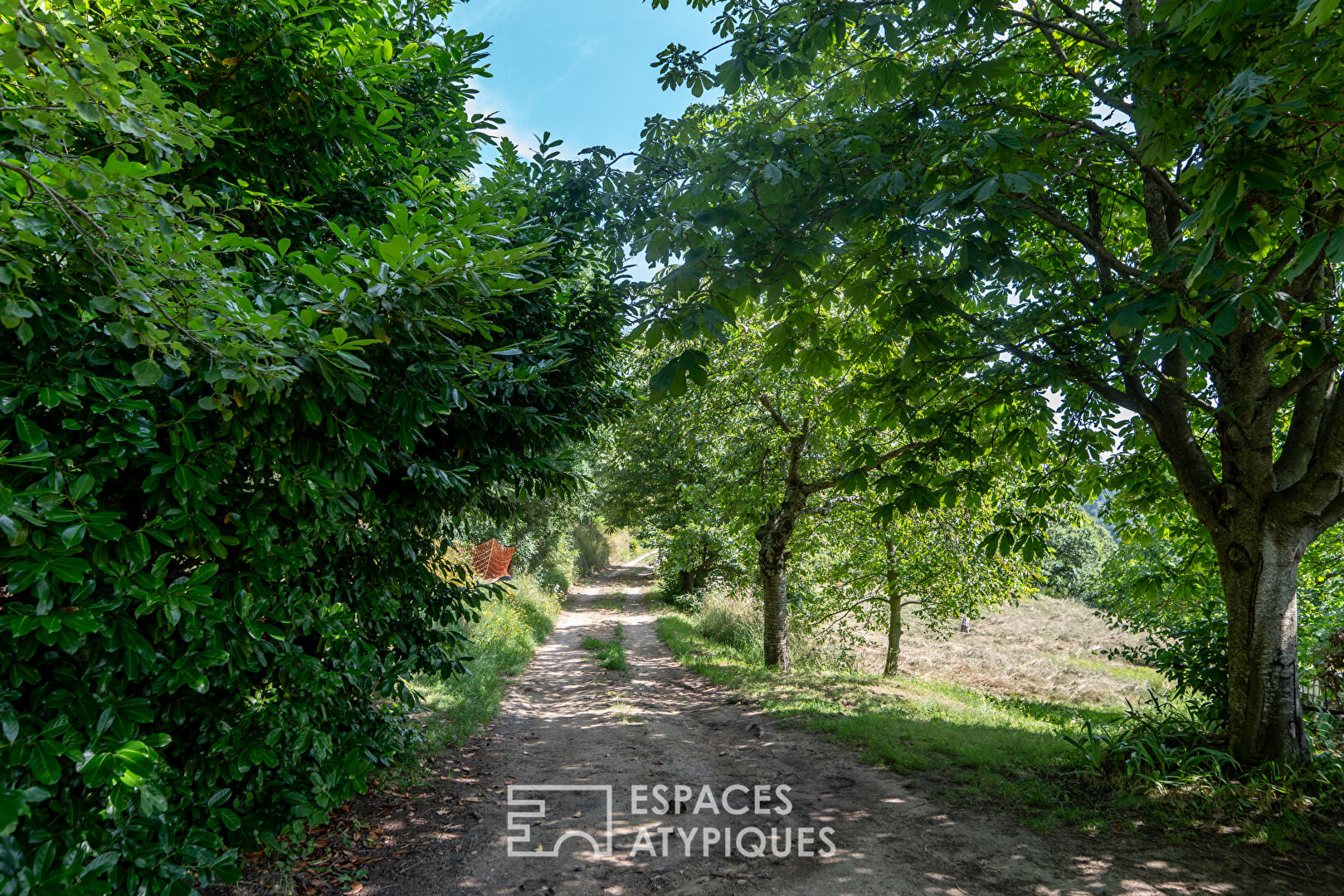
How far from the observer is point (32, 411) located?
2174mm

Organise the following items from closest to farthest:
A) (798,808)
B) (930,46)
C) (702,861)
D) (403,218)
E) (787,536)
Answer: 1. (403,218)
2. (702,861)
3. (798,808)
4. (930,46)
5. (787,536)

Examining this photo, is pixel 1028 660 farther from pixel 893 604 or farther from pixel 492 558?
pixel 492 558

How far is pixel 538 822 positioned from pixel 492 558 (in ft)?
41.5

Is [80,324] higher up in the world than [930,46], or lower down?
lower down

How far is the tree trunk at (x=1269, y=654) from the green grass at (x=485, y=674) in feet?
18.7

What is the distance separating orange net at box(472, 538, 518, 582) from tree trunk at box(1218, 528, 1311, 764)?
1414cm

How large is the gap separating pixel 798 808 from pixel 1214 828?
8.96 ft

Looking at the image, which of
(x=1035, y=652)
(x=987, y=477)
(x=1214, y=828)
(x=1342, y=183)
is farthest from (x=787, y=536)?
(x=1035, y=652)

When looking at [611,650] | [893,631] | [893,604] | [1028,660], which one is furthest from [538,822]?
[1028,660]

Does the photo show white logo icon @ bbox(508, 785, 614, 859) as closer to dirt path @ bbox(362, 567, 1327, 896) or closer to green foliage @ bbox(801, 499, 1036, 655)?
dirt path @ bbox(362, 567, 1327, 896)

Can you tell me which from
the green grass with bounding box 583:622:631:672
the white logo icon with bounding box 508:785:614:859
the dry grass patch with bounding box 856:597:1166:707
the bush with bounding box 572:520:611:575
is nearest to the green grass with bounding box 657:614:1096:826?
the green grass with bounding box 583:622:631:672

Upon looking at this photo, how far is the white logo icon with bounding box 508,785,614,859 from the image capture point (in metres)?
4.07

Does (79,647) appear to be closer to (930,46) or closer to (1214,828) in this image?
(1214,828)

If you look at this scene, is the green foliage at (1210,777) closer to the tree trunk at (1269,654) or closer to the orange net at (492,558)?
the tree trunk at (1269,654)
